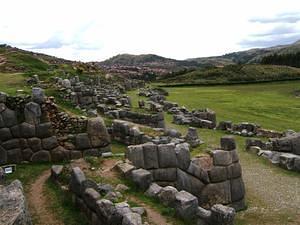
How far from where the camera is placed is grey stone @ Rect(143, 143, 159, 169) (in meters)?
18.3

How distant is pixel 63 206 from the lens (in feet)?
50.7

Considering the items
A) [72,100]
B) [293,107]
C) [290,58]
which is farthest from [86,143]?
[290,58]

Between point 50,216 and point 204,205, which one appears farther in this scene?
point 204,205

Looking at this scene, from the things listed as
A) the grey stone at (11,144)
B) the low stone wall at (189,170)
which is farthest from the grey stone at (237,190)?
the grey stone at (11,144)

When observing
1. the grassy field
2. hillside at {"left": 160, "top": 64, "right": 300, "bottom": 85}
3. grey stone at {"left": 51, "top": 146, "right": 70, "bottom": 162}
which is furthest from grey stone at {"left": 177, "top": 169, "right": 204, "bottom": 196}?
hillside at {"left": 160, "top": 64, "right": 300, "bottom": 85}

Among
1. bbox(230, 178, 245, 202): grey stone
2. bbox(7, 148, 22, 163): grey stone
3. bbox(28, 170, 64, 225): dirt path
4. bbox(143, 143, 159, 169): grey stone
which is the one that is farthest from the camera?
bbox(7, 148, 22, 163): grey stone

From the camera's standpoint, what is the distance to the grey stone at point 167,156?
1838 centimetres

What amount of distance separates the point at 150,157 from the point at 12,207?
970 cm

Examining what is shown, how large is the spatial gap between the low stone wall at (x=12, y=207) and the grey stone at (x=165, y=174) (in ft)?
28.8

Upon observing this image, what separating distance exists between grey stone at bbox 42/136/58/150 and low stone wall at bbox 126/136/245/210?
4.10m

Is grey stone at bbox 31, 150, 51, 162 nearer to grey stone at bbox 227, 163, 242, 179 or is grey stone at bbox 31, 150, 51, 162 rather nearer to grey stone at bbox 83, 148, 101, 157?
grey stone at bbox 83, 148, 101, 157

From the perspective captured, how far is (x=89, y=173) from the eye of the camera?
16.9m

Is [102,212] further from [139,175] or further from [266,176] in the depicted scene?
[266,176]

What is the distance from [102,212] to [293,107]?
41.0 meters
